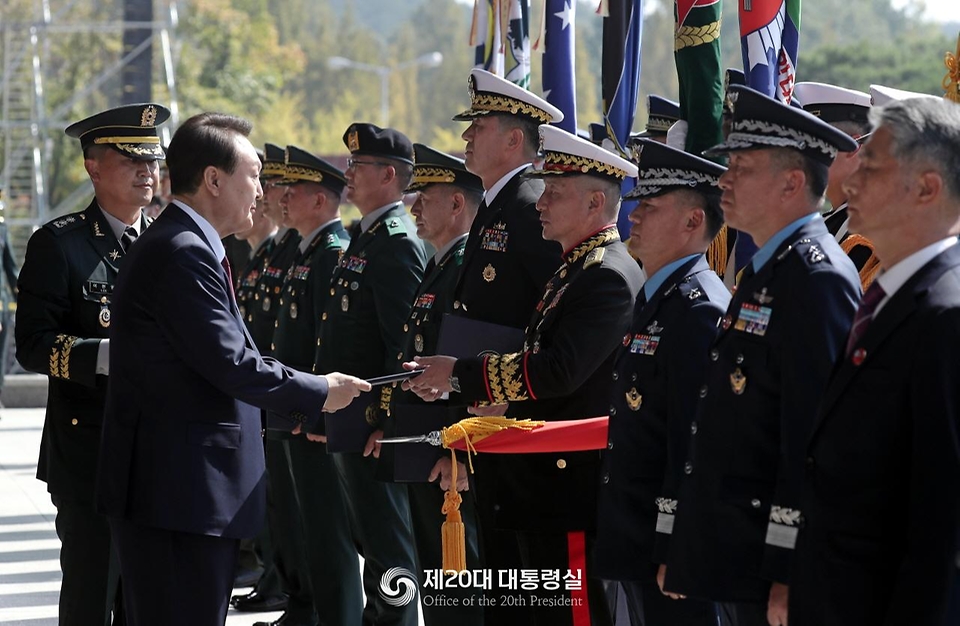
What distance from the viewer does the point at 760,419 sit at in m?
3.43

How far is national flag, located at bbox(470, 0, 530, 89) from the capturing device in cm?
839

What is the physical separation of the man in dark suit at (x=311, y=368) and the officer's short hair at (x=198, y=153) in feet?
7.34

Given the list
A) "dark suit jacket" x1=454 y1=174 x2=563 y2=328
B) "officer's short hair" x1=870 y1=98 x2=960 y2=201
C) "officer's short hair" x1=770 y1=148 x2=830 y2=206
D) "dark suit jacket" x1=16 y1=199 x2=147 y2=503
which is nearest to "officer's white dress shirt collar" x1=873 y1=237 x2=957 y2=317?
"officer's short hair" x1=870 y1=98 x2=960 y2=201

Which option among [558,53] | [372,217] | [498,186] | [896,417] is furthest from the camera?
[558,53]

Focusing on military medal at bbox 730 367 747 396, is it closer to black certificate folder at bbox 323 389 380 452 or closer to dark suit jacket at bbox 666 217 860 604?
dark suit jacket at bbox 666 217 860 604

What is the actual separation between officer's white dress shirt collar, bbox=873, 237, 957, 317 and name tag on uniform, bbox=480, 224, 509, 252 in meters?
2.30

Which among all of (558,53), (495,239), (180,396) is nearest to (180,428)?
(180,396)

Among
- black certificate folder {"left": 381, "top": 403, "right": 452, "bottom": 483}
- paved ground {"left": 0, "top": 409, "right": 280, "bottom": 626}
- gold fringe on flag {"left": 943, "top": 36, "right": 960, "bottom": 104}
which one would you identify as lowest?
paved ground {"left": 0, "top": 409, "right": 280, "bottom": 626}

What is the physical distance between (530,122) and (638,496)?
1.97m

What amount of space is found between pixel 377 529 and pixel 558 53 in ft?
9.30

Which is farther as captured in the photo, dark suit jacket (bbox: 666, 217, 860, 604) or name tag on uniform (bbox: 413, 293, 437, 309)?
name tag on uniform (bbox: 413, 293, 437, 309)

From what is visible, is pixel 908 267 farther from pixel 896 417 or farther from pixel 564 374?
pixel 564 374

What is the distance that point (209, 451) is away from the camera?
4102mm

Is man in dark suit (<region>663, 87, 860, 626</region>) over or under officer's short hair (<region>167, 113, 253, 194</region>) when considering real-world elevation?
under
